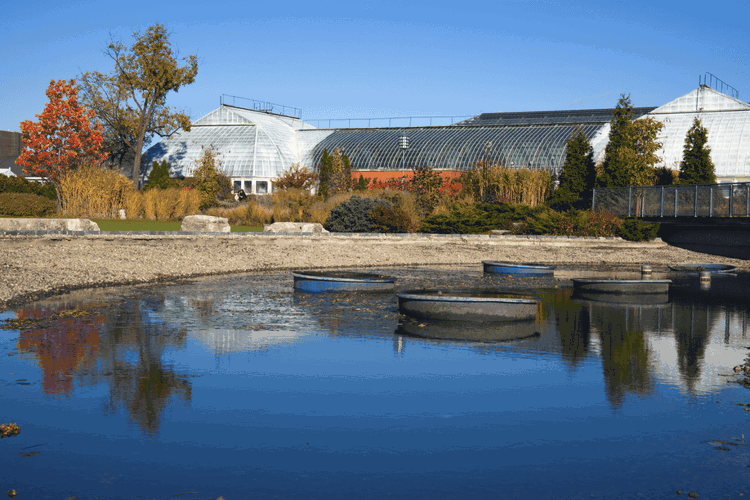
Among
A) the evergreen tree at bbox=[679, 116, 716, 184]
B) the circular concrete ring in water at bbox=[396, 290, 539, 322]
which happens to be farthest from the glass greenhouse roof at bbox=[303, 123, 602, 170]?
the circular concrete ring in water at bbox=[396, 290, 539, 322]

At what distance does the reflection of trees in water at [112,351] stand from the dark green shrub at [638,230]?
25714 mm

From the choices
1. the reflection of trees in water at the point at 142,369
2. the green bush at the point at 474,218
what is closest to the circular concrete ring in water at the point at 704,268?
the green bush at the point at 474,218

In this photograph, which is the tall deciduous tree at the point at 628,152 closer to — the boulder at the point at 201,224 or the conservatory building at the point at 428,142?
the conservatory building at the point at 428,142

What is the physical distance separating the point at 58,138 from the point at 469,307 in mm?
33474

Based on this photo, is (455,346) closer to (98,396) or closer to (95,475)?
(98,396)

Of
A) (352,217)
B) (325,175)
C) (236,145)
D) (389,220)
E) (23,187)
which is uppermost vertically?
(236,145)

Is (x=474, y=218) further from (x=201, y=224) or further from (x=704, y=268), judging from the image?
(x=201, y=224)

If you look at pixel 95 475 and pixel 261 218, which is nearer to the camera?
pixel 95 475

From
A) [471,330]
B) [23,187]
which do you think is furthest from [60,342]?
[23,187]

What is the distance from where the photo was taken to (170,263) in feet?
74.3

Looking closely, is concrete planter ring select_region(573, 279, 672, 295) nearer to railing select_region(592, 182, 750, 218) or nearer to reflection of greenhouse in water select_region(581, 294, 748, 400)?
reflection of greenhouse in water select_region(581, 294, 748, 400)

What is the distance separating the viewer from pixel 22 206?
31.5 meters

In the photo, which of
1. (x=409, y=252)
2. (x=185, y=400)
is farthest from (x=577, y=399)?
(x=409, y=252)

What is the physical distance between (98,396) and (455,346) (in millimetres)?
5835
